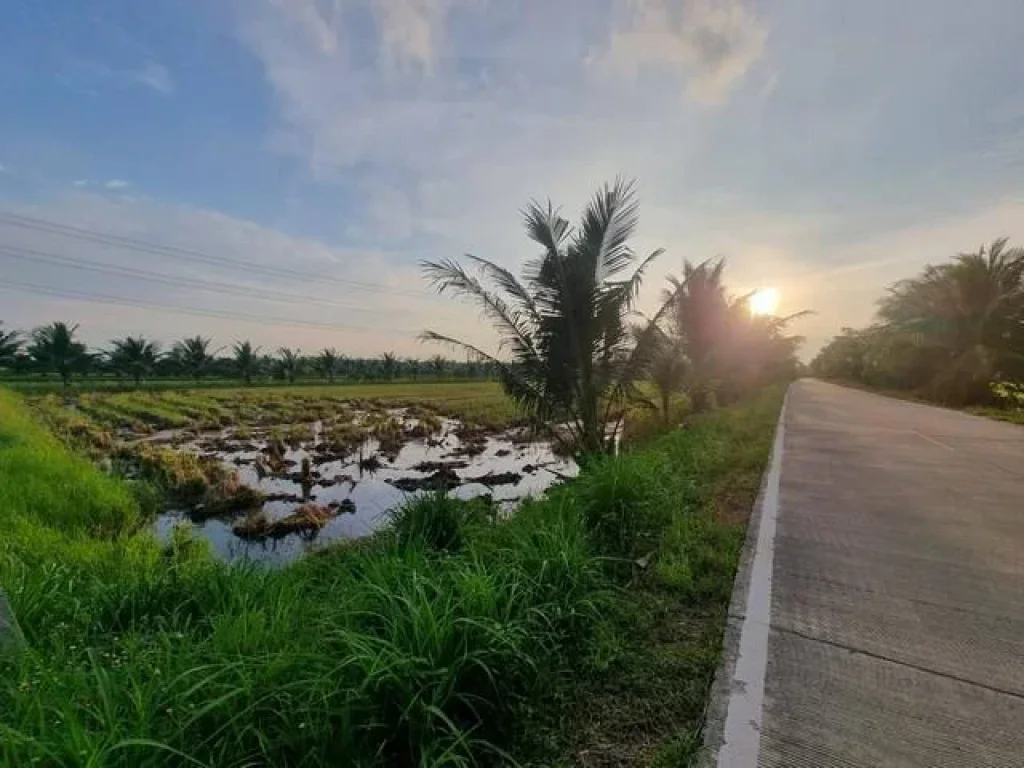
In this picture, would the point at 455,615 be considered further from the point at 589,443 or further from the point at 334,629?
the point at 589,443

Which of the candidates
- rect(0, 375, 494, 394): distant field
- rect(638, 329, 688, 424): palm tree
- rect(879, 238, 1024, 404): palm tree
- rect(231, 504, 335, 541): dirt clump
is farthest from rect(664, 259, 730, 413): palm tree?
rect(0, 375, 494, 394): distant field

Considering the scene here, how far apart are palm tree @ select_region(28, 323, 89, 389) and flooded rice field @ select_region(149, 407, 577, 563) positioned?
30.8 meters

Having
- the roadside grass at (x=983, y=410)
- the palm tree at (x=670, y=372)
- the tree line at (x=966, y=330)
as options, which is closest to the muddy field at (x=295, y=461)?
the palm tree at (x=670, y=372)

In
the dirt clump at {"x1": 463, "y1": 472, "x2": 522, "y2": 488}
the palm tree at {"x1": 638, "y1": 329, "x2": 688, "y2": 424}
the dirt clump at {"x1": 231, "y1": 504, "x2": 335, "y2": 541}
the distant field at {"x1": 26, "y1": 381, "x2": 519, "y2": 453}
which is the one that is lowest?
the dirt clump at {"x1": 231, "y1": 504, "x2": 335, "y2": 541}

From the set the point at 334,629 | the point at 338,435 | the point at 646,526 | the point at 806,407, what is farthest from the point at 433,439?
the point at 334,629

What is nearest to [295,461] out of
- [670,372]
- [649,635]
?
[670,372]

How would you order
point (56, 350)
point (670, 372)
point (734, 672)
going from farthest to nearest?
point (56, 350), point (670, 372), point (734, 672)

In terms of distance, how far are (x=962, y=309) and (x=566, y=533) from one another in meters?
21.8

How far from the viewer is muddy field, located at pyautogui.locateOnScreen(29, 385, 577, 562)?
10.4 meters

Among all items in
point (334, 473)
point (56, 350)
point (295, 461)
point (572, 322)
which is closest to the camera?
point (572, 322)

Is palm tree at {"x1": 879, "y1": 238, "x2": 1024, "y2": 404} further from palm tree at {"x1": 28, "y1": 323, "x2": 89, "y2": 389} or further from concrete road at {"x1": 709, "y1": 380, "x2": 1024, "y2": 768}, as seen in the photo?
palm tree at {"x1": 28, "y1": 323, "x2": 89, "y2": 389}

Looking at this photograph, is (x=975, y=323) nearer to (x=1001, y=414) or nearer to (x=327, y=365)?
(x=1001, y=414)

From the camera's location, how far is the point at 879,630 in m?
2.80

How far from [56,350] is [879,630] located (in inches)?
2223
